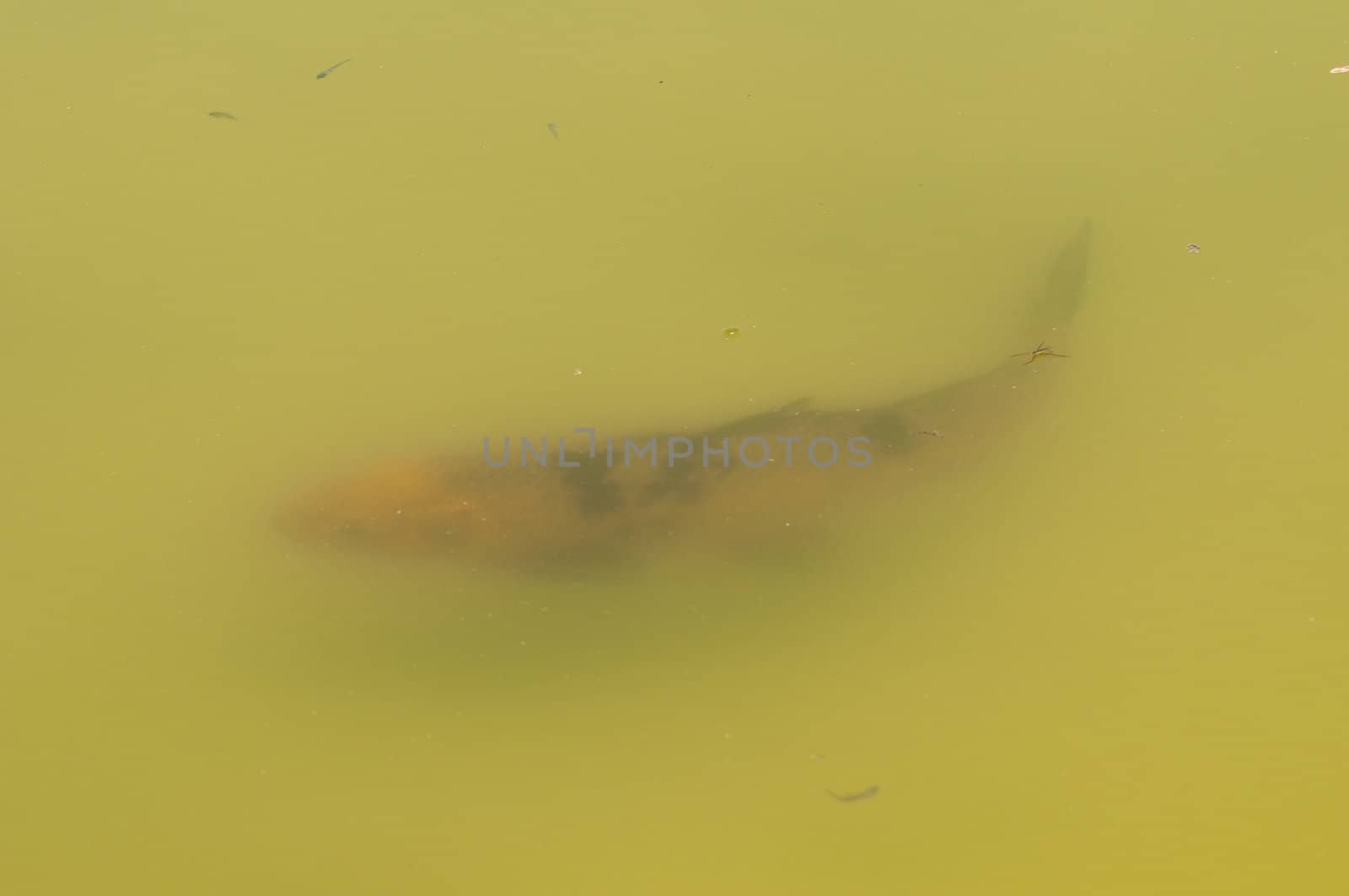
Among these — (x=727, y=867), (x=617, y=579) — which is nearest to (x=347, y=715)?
(x=617, y=579)

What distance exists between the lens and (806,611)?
1990 millimetres

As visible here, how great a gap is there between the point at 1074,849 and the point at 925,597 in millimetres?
508

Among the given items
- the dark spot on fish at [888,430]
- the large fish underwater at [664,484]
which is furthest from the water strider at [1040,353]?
the dark spot on fish at [888,430]

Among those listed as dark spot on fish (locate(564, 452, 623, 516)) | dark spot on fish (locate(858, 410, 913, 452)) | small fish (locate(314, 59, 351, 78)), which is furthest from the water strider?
small fish (locate(314, 59, 351, 78))

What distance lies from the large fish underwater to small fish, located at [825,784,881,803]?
50 cm

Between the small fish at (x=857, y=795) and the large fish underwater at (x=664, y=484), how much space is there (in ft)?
1.65

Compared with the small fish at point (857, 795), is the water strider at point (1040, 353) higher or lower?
higher

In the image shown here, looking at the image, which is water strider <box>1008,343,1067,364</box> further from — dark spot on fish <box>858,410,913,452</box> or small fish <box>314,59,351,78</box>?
small fish <box>314,59,351,78</box>

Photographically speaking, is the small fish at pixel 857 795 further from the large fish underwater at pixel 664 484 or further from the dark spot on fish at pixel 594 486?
the dark spot on fish at pixel 594 486

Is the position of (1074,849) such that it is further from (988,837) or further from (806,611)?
(806,611)

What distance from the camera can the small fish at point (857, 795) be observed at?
1.77m

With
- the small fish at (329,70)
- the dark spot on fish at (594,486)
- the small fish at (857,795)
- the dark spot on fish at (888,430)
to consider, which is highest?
the small fish at (329,70)

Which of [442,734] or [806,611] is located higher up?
[806,611]

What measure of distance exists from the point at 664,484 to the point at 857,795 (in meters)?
0.72
